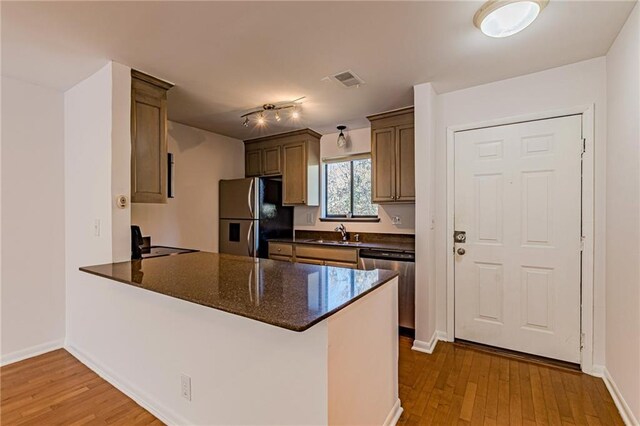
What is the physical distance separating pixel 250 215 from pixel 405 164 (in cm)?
208

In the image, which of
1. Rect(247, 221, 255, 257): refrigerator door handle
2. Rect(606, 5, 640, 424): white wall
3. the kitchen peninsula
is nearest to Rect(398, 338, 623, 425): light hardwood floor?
Rect(606, 5, 640, 424): white wall

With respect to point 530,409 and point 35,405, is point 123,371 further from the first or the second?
point 530,409

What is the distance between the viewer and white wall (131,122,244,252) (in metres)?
3.48

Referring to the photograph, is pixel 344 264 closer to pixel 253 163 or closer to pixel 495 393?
pixel 495 393

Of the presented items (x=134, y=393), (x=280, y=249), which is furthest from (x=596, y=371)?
(x=134, y=393)

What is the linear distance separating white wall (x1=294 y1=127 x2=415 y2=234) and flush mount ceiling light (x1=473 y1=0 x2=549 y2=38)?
6.81 ft

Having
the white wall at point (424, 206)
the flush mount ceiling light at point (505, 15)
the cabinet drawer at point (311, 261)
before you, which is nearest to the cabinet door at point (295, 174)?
the cabinet drawer at point (311, 261)

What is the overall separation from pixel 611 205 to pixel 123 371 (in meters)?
3.58

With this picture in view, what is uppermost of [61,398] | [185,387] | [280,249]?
[280,249]

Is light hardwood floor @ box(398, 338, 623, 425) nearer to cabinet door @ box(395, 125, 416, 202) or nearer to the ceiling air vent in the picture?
cabinet door @ box(395, 125, 416, 202)

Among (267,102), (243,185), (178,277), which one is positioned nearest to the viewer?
(178,277)

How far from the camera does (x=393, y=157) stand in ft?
10.6

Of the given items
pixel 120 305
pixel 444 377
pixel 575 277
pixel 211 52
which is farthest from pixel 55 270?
pixel 575 277

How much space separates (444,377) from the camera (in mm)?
2225
